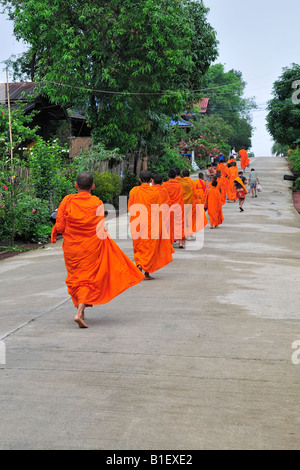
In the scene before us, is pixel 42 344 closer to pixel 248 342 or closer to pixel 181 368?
pixel 181 368

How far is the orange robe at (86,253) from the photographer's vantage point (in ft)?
24.2

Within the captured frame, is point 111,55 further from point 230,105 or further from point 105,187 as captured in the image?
point 230,105

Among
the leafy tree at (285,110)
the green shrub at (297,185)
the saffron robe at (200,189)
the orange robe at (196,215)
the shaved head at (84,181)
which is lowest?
the green shrub at (297,185)

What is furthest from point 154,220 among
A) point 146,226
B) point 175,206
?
point 175,206

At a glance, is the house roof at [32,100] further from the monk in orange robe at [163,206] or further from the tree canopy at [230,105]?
the tree canopy at [230,105]

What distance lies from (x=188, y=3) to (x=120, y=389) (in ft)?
94.2

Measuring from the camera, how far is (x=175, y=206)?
44.9ft

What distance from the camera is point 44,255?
14.4 metres

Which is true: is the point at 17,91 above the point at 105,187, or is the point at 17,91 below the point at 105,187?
above

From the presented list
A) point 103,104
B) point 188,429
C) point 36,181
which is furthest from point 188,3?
point 188,429

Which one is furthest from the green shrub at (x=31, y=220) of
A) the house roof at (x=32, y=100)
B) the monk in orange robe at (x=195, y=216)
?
the house roof at (x=32, y=100)

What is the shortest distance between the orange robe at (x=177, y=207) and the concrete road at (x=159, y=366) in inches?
107

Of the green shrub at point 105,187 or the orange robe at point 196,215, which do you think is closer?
the orange robe at point 196,215

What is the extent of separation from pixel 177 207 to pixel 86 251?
21.2 feet
